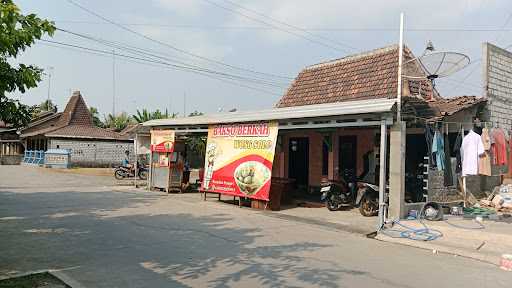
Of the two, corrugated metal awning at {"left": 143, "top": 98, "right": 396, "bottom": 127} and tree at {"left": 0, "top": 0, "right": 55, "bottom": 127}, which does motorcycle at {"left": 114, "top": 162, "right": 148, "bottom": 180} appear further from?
tree at {"left": 0, "top": 0, "right": 55, "bottom": 127}

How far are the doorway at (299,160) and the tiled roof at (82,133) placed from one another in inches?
895

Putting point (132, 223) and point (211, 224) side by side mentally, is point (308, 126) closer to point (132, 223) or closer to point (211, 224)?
point (211, 224)

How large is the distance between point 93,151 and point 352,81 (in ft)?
81.8

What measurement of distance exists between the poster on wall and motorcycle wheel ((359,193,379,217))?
2.72 meters

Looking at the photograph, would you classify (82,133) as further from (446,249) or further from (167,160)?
(446,249)

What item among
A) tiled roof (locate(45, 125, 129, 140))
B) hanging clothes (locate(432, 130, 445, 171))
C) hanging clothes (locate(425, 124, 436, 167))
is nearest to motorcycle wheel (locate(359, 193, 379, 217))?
hanging clothes (locate(425, 124, 436, 167))

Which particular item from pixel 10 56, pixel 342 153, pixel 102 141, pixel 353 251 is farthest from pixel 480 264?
pixel 102 141

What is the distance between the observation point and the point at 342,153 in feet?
54.7

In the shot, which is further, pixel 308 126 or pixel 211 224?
pixel 308 126

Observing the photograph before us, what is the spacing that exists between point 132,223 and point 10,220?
2799 millimetres

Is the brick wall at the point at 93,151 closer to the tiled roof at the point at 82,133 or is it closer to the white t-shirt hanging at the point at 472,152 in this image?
the tiled roof at the point at 82,133

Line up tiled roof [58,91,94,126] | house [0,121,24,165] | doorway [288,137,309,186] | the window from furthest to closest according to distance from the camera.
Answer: house [0,121,24,165] → tiled roof [58,91,94,126] → doorway [288,137,309,186] → the window

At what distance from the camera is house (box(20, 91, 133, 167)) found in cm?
3541

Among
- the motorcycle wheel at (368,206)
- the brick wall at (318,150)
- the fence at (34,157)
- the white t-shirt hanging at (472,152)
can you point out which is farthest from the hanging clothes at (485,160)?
the fence at (34,157)
